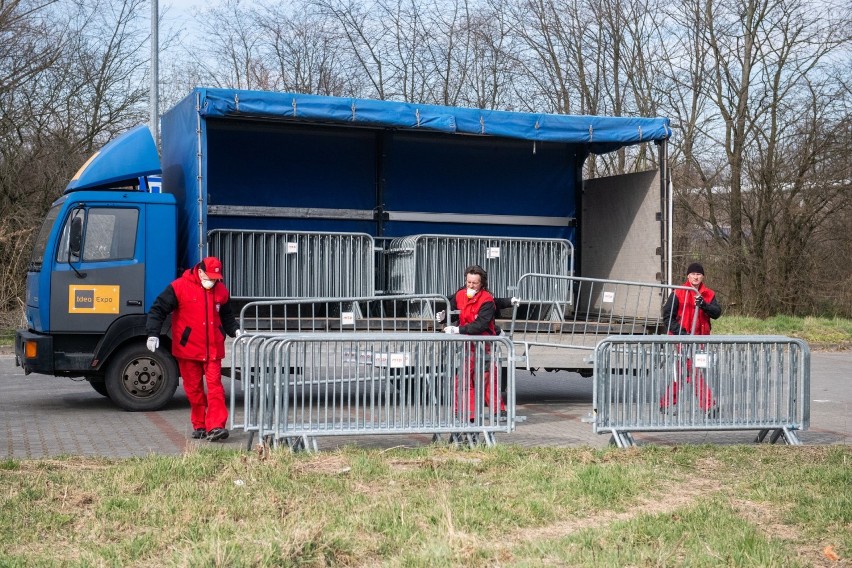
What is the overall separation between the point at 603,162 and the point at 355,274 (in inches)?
628

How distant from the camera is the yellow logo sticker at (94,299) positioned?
11.6 meters

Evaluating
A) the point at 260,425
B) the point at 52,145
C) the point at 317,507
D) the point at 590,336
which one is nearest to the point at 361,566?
the point at 317,507

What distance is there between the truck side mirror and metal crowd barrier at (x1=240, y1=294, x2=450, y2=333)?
1923 millimetres

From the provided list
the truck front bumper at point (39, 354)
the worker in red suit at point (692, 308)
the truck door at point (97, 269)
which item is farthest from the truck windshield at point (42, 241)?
the worker in red suit at point (692, 308)

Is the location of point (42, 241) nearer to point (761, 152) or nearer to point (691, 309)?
point (691, 309)

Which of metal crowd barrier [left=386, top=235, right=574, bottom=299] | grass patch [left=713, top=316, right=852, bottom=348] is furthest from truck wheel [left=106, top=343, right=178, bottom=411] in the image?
grass patch [left=713, top=316, right=852, bottom=348]

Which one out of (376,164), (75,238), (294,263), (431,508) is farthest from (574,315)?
(431,508)

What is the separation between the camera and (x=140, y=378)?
1182cm

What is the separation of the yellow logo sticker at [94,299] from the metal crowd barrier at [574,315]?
4551 millimetres

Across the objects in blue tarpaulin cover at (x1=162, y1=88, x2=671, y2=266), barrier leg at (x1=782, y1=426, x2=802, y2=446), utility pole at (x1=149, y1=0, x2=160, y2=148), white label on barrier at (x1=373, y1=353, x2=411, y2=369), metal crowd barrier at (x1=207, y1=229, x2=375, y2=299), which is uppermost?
Answer: utility pole at (x1=149, y1=0, x2=160, y2=148)

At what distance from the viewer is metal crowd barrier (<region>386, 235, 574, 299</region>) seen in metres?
13.1

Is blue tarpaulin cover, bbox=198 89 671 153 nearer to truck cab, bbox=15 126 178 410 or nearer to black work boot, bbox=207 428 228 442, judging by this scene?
truck cab, bbox=15 126 178 410

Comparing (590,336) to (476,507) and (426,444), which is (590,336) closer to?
(426,444)

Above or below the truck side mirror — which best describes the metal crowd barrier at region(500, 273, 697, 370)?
below
